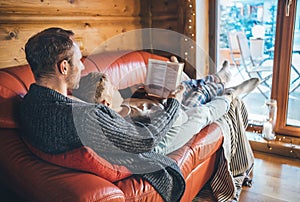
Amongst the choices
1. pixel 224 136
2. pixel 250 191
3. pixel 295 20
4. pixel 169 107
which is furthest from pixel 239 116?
pixel 295 20

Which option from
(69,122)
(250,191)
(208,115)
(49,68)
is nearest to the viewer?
(69,122)

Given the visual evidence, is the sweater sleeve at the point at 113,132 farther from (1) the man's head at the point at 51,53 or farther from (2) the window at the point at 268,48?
(2) the window at the point at 268,48

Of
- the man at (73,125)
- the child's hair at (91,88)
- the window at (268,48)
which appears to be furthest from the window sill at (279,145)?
the child's hair at (91,88)

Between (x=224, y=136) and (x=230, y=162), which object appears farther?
(x=230, y=162)

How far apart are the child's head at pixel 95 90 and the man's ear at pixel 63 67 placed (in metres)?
0.35

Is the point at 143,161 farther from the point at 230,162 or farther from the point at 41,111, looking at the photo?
the point at 230,162

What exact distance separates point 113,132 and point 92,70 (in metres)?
0.93

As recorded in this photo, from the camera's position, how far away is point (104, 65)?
81.9 inches

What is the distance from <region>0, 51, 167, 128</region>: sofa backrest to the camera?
1234 millimetres

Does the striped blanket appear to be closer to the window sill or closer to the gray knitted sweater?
the window sill

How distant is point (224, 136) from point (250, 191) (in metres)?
0.48

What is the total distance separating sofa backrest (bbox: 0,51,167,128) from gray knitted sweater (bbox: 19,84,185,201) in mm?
70

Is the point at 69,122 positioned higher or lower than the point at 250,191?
higher

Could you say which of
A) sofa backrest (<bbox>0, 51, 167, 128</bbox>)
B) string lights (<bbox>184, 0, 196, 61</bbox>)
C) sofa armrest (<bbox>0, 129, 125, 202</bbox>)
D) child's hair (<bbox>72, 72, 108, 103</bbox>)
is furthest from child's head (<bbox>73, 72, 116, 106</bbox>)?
string lights (<bbox>184, 0, 196, 61</bbox>)
